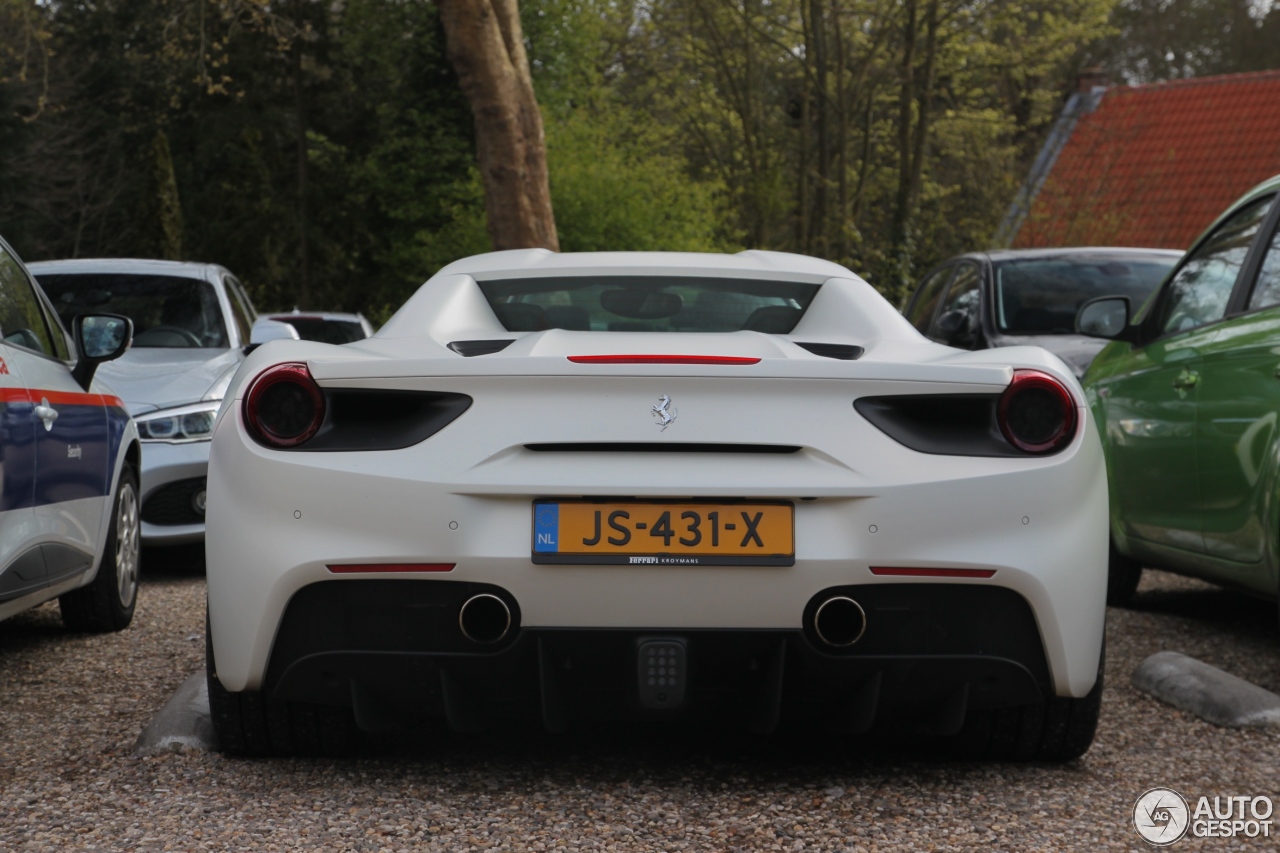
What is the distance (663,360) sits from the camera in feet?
11.5

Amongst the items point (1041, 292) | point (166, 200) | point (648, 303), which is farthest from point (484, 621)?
point (166, 200)

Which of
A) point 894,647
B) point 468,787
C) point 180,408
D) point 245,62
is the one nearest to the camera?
point 894,647

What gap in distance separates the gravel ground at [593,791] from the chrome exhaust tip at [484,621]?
39 centimetres

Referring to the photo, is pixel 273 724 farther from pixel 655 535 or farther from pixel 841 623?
pixel 841 623

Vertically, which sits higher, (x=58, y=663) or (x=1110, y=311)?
(x=1110, y=311)

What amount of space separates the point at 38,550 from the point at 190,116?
4567 cm

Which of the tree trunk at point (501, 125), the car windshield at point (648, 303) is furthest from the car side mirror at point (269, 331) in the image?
the tree trunk at point (501, 125)

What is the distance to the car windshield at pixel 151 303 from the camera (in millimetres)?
9398

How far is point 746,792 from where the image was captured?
3686 mm

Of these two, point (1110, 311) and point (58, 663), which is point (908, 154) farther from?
point (58, 663)

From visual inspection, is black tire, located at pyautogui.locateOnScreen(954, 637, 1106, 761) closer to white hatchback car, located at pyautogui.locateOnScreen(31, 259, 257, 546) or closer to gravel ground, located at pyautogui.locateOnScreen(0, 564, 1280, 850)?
gravel ground, located at pyautogui.locateOnScreen(0, 564, 1280, 850)

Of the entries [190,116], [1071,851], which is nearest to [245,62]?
[190,116]

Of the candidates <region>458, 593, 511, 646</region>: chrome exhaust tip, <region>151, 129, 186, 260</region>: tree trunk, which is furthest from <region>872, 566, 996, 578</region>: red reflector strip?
<region>151, 129, 186, 260</region>: tree trunk

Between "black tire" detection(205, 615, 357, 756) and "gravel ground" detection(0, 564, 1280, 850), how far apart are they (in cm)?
5
